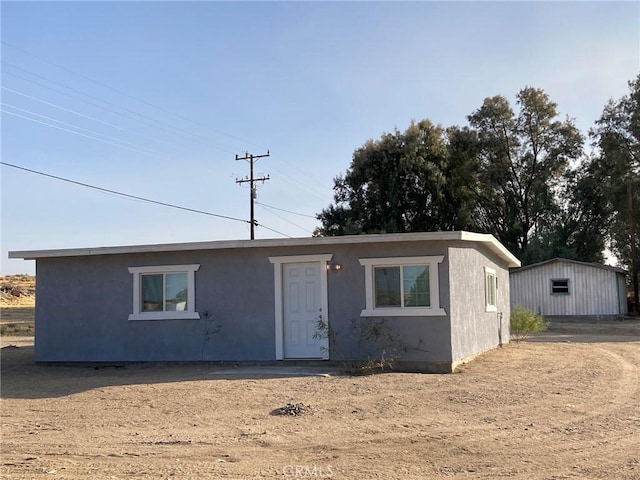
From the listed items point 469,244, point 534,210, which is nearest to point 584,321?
point 534,210

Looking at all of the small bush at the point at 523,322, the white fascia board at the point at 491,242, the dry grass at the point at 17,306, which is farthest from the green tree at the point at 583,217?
the dry grass at the point at 17,306

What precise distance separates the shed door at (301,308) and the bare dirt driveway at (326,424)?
117cm

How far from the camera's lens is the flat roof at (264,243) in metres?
12.5

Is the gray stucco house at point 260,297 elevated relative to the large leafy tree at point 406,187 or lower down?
lower down

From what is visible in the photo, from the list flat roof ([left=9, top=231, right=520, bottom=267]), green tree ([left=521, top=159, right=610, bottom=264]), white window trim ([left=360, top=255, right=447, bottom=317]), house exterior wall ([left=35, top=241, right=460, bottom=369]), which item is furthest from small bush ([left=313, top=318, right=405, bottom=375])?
green tree ([left=521, top=159, right=610, bottom=264])

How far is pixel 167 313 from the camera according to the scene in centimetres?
1431

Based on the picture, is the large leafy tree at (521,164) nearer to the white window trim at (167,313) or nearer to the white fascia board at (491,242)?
the white fascia board at (491,242)

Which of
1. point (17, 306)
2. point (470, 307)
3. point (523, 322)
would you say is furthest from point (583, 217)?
point (17, 306)

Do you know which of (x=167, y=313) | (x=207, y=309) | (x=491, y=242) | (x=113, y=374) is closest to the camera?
(x=113, y=374)

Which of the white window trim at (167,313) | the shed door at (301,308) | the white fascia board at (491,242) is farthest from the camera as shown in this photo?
the white window trim at (167,313)

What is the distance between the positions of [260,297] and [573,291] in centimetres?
2090

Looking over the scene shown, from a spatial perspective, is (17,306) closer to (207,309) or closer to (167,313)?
(167,313)

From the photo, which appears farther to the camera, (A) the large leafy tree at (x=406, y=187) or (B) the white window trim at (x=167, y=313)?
(A) the large leafy tree at (x=406, y=187)

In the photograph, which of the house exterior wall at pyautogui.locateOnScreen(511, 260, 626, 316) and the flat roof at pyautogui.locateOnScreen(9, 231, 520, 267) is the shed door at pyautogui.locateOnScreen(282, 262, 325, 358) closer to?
the flat roof at pyautogui.locateOnScreen(9, 231, 520, 267)
